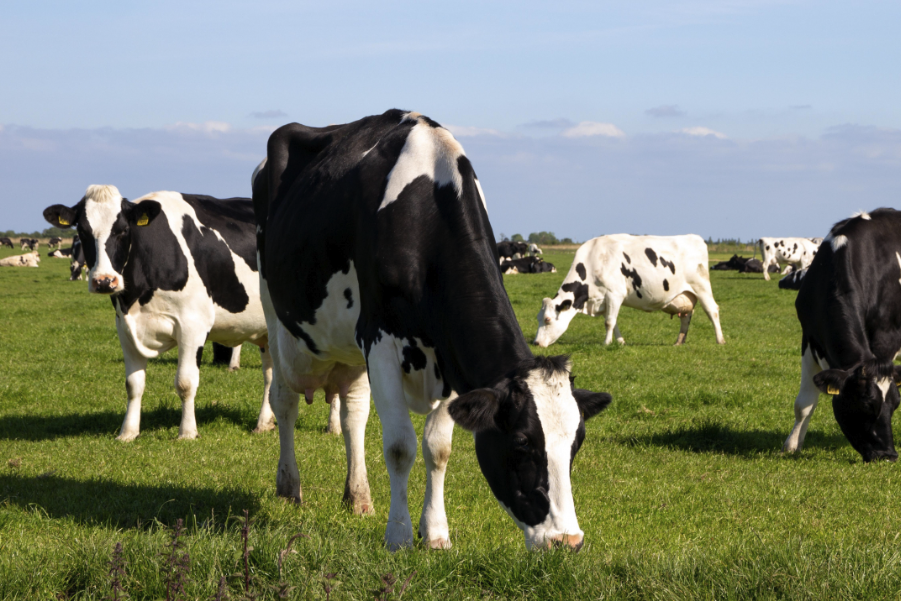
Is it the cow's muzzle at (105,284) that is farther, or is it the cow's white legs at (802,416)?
the cow's white legs at (802,416)

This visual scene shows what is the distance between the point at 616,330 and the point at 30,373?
39.6 ft

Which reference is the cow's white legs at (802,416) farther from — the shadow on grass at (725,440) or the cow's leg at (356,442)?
the cow's leg at (356,442)

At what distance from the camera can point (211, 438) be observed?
27.9ft

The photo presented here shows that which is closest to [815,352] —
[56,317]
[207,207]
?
[207,207]

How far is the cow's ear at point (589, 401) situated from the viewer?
4.07 meters

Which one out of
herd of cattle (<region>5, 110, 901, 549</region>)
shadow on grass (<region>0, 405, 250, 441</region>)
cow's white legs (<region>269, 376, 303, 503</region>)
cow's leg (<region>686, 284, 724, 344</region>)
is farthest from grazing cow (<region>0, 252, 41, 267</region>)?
cow's white legs (<region>269, 376, 303, 503</region>)

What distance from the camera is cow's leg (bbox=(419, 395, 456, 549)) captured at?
15.8 ft

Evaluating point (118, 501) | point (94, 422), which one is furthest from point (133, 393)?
point (118, 501)

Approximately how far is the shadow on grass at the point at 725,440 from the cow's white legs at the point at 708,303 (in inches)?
351

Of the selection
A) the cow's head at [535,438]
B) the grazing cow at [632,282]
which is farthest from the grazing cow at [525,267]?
the cow's head at [535,438]

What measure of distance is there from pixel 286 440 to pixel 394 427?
6.31ft

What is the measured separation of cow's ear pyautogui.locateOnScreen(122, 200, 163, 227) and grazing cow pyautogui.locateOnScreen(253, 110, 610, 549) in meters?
2.80

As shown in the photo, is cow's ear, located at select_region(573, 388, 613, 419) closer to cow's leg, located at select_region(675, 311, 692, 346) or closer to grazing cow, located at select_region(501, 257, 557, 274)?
cow's leg, located at select_region(675, 311, 692, 346)

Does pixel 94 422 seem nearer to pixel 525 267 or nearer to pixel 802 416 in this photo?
pixel 802 416
